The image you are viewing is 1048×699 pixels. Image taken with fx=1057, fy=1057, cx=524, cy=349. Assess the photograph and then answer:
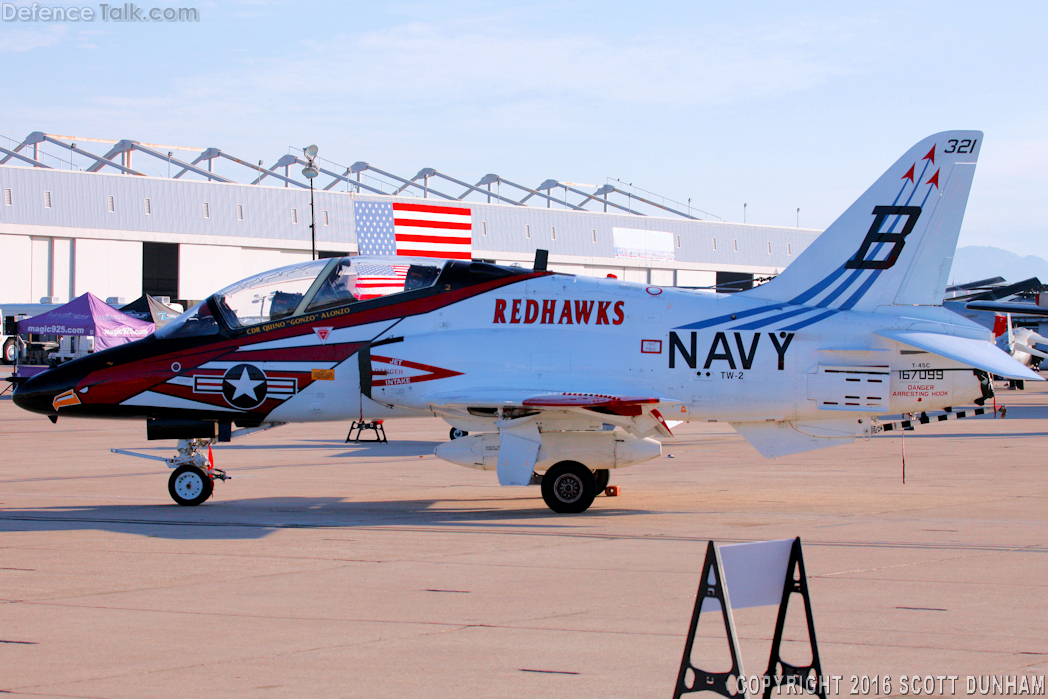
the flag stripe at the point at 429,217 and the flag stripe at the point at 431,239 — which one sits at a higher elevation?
the flag stripe at the point at 429,217

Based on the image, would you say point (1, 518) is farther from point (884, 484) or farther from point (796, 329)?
point (884, 484)

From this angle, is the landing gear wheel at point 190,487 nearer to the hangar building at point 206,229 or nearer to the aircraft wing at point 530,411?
the aircraft wing at point 530,411

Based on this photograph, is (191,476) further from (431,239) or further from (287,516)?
(431,239)

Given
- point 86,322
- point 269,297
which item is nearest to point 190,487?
point 269,297

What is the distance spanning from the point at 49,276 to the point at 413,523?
57.3 meters

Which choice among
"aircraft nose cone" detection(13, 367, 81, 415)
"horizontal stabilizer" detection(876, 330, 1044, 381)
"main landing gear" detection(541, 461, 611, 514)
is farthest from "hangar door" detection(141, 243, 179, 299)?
"horizontal stabilizer" detection(876, 330, 1044, 381)

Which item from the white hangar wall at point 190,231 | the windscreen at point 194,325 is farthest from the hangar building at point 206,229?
the windscreen at point 194,325

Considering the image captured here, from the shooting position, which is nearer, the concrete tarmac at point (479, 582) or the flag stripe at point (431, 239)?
the concrete tarmac at point (479, 582)

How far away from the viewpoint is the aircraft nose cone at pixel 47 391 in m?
13.5

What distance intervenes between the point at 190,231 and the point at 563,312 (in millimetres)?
56470

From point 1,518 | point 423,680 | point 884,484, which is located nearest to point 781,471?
point 884,484

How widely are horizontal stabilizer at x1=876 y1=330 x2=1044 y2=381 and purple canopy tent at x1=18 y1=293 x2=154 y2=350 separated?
3232 centimetres

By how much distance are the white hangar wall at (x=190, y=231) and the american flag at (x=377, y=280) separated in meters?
52.0

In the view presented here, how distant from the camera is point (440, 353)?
1337 centimetres
